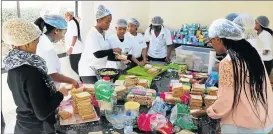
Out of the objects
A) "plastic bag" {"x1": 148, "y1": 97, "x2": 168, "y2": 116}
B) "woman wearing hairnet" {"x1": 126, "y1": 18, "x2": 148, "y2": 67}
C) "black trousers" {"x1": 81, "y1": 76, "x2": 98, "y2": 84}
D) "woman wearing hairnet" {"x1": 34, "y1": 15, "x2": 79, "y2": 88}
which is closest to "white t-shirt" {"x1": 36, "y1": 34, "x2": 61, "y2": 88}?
"woman wearing hairnet" {"x1": 34, "y1": 15, "x2": 79, "y2": 88}

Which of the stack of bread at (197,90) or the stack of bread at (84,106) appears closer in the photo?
the stack of bread at (84,106)

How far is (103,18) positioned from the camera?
92.9 inches

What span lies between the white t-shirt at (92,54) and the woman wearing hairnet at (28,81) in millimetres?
1030

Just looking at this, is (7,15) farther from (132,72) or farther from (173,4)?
(173,4)

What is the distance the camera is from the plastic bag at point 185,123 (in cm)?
142

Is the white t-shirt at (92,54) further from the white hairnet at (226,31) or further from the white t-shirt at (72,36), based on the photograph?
the white t-shirt at (72,36)

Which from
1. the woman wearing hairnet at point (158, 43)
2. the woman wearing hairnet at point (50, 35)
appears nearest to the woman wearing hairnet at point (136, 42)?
the woman wearing hairnet at point (158, 43)

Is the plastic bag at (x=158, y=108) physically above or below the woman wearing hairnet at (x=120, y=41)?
below

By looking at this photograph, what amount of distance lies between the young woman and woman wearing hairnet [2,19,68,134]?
8.29ft

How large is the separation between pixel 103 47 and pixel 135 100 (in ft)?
3.00

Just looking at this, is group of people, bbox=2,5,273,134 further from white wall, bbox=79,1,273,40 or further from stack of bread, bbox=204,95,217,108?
white wall, bbox=79,1,273,40

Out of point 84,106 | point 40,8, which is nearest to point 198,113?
point 84,106

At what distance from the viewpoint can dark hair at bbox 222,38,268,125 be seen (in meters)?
1.25

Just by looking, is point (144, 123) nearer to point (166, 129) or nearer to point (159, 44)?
point (166, 129)
